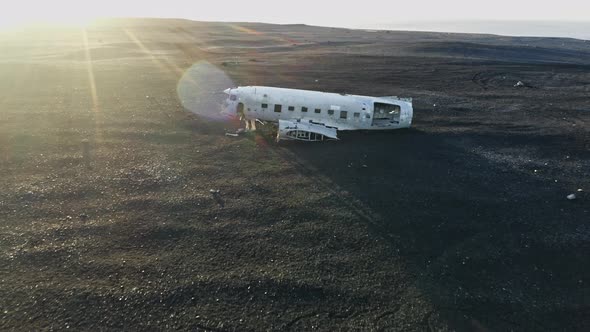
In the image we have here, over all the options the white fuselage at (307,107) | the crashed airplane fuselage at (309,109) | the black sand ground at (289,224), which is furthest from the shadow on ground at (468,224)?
the white fuselage at (307,107)

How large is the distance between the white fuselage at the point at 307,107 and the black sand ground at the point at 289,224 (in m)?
1.71

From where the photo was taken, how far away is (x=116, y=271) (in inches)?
583

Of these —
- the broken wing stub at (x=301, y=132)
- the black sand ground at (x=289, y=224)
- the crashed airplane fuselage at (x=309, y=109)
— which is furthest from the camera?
the crashed airplane fuselage at (x=309, y=109)

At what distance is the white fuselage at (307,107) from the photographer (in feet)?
94.5

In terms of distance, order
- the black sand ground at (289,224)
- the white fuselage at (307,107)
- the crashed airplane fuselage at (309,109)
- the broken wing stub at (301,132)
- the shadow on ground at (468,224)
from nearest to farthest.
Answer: the black sand ground at (289,224) → the shadow on ground at (468,224) → the broken wing stub at (301,132) → the crashed airplane fuselage at (309,109) → the white fuselage at (307,107)

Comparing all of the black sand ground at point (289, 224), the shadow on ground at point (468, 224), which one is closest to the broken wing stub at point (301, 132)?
the shadow on ground at point (468, 224)

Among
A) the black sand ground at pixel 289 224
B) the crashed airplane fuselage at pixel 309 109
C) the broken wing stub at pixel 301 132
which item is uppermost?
the crashed airplane fuselage at pixel 309 109

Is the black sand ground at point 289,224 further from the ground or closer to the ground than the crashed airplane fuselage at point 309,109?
closer to the ground

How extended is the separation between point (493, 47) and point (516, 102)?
6691 centimetres

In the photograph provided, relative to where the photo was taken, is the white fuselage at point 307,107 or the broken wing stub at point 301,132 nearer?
the broken wing stub at point 301,132

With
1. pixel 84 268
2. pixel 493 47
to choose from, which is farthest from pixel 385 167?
pixel 493 47

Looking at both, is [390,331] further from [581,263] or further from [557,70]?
[557,70]

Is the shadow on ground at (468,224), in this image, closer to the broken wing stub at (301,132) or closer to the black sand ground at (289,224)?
the black sand ground at (289,224)

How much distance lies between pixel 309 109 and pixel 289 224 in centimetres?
1284
